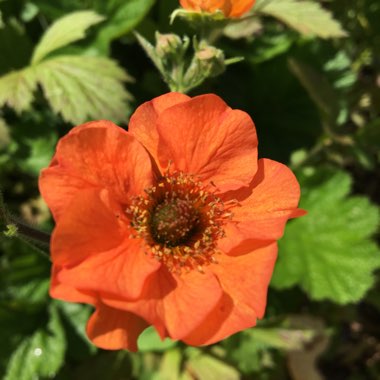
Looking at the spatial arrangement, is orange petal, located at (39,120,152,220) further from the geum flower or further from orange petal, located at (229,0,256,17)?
orange petal, located at (229,0,256,17)

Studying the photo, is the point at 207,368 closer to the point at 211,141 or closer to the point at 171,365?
the point at 171,365

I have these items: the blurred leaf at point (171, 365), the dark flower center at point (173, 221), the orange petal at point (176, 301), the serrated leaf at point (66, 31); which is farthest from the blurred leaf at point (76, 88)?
the blurred leaf at point (171, 365)

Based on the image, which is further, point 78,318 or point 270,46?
point 270,46

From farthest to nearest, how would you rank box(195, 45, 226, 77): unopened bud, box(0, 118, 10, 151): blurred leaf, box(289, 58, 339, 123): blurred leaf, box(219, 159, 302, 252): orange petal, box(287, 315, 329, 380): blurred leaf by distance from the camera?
box(287, 315, 329, 380): blurred leaf, box(289, 58, 339, 123): blurred leaf, box(0, 118, 10, 151): blurred leaf, box(195, 45, 226, 77): unopened bud, box(219, 159, 302, 252): orange petal

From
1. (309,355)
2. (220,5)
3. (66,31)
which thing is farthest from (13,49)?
(309,355)

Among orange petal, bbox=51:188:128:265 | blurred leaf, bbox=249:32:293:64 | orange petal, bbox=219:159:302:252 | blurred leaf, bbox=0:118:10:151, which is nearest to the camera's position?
orange petal, bbox=51:188:128:265

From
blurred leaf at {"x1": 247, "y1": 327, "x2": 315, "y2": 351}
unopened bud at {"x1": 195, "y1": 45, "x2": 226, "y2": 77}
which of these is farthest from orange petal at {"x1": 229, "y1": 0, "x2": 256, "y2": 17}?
blurred leaf at {"x1": 247, "y1": 327, "x2": 315, "y2": 351}

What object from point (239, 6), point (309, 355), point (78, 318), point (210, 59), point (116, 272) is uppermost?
point (239, 6)
